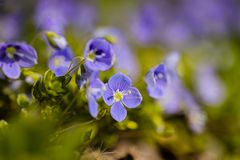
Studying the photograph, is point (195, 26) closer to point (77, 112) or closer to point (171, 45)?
point (171, 45)

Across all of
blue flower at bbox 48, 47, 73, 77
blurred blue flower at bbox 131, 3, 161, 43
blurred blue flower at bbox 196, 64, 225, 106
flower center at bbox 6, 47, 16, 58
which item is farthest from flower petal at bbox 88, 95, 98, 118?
blurred blue flower at bbox 131, 3, 161, 43

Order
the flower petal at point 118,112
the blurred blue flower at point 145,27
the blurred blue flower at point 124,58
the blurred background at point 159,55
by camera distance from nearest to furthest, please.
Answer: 1. the flower petal at point 118,112
2. the blurred background at point 159,55
3. the blurred blue flower at point 124,58
4. the blurred blue flower at point 145,27

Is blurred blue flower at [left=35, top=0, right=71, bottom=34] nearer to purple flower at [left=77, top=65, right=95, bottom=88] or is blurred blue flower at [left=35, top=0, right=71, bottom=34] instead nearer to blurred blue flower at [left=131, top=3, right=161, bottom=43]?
blurred blue flower at [left=131, top=3, right=161, bottom=43]

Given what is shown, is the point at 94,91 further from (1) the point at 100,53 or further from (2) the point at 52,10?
(2) the point at 52,10

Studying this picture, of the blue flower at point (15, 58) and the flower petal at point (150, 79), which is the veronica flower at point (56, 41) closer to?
the blue flower at point (15, 58)

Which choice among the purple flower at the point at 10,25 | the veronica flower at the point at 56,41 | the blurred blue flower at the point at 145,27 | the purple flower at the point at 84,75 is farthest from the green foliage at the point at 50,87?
the blurred blue flower at the point at 145,27

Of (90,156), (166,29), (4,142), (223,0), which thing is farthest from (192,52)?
(4,142)
